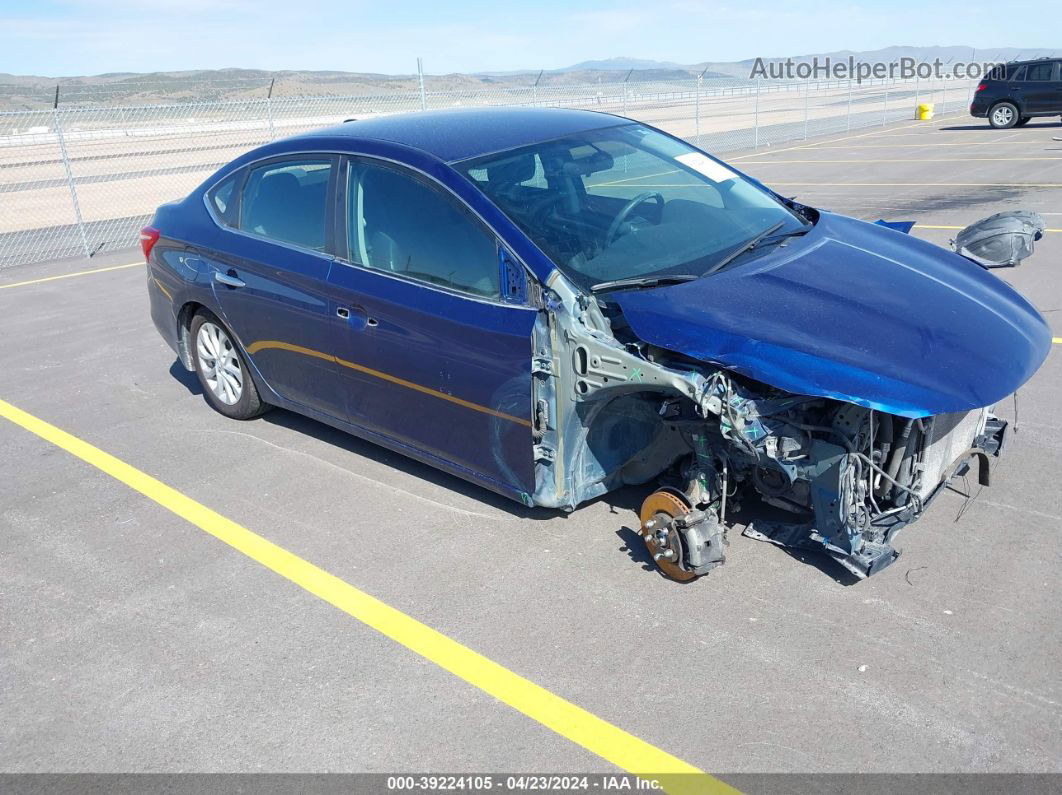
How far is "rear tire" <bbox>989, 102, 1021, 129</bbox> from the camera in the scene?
23.9 metres

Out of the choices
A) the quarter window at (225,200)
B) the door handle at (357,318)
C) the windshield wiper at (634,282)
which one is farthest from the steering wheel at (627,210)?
the quarter window at (225,200)

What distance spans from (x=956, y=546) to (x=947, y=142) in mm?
19670

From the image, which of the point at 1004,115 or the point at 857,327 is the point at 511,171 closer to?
the point at 857,327

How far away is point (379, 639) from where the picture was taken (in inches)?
143

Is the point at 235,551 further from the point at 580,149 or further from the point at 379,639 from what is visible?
the point at 580,149

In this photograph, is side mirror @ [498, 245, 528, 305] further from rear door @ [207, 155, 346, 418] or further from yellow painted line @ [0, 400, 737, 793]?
yellow painted line @ [0, 400, 737, 793]

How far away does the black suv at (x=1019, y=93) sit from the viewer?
2314cm

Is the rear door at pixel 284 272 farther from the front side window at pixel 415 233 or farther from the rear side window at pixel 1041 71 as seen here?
the rear side window at pixel 1041 71

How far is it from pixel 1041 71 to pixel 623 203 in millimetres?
23212

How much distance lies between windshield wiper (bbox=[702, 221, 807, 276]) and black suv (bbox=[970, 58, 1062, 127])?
2247 centimetres

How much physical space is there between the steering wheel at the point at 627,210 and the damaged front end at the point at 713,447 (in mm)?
532

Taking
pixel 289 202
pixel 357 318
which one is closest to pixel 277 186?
pixel 289 202

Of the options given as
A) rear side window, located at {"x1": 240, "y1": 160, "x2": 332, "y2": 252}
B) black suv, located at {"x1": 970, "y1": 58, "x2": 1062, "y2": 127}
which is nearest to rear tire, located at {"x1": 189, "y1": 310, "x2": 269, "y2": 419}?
rear side window, located at {"x1": 240, "y1": 160, "x2": 332, "y2": 252}

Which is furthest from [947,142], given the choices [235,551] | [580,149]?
[235,551]
